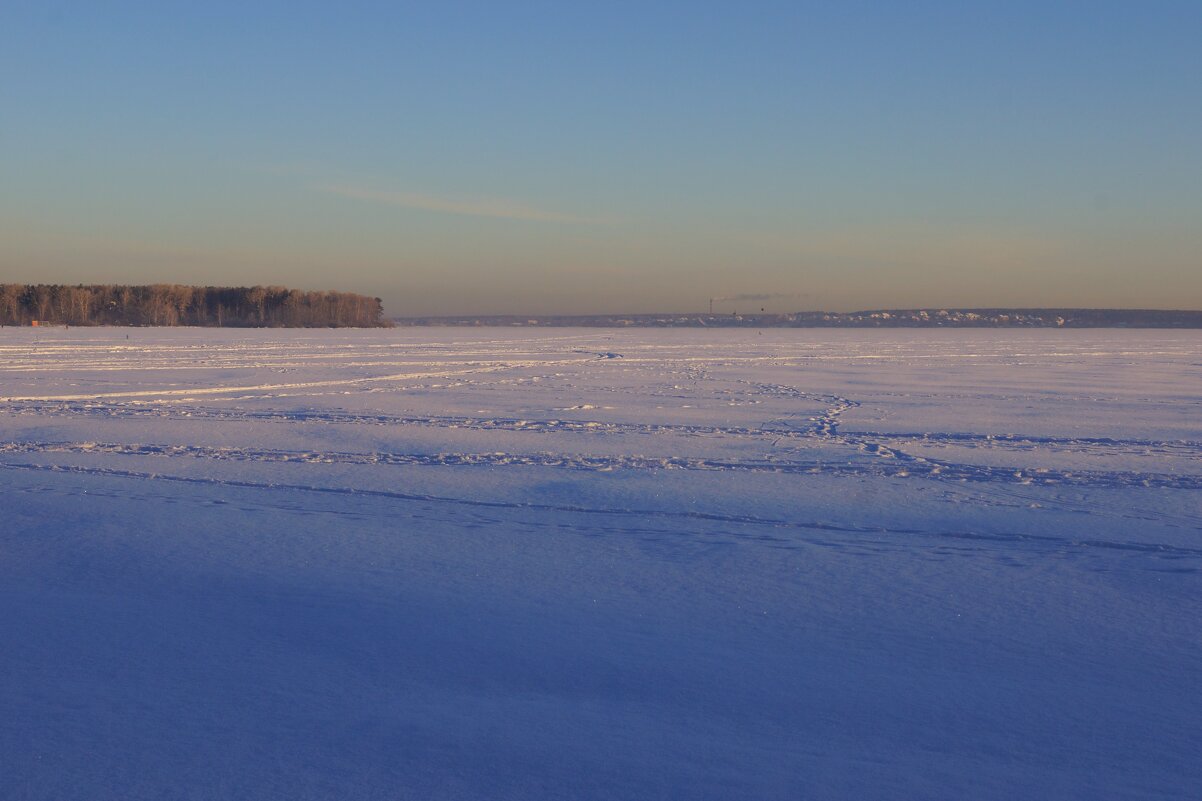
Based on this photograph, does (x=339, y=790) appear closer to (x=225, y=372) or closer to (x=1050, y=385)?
(x=1050, y=385)

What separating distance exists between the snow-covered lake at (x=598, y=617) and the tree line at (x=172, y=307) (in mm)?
67107

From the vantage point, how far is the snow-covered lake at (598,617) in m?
2.50

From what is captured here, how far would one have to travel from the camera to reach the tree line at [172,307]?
222 ft

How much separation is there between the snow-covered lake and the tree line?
67107mm

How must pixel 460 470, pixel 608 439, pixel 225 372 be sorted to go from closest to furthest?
1. pixel 460 470
2. pixel 608 439
3. pixel 225 372

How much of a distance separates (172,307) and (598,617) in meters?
74.1

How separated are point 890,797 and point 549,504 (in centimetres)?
330

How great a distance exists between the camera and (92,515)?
5.16 meters

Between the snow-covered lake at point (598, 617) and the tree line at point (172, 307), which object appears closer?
the snow-covered lake at point (598, 617)

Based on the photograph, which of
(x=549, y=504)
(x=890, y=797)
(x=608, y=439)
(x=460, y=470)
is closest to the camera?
(x=890, y=797)

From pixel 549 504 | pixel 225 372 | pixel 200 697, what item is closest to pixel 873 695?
pixel 200 697

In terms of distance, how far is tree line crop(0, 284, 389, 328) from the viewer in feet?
222

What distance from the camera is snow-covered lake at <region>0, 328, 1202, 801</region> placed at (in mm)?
2498

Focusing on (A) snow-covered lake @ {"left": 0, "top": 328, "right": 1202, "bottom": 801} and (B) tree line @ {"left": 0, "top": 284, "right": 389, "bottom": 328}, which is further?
(B) tree line @ {"left": 0, "top": 284, "right": 389, "bottom": 328}
